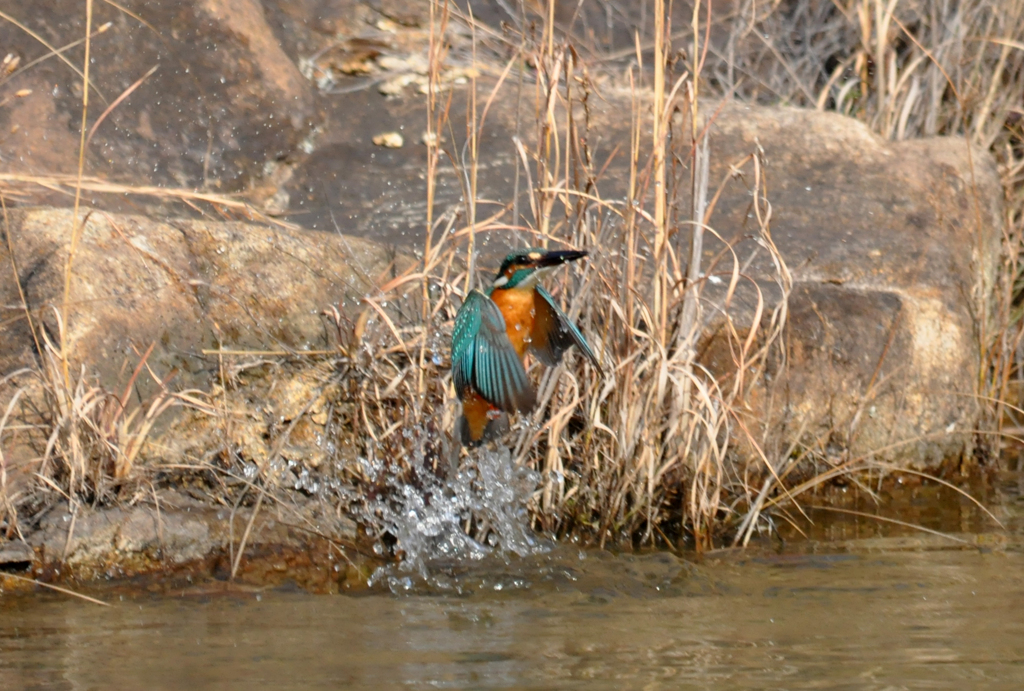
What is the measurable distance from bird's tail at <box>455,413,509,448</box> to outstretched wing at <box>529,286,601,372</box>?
200mm

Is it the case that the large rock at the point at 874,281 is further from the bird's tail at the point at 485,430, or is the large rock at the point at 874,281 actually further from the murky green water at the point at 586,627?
the bird's tail at the point at 485,430

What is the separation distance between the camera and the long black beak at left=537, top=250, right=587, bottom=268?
2.78 meters

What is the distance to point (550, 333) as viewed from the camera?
2.96 meters

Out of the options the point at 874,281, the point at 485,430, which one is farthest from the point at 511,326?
the point at 874,281

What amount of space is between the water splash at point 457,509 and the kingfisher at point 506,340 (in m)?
0.15

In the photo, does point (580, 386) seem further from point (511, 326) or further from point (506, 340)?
point (506, 340)

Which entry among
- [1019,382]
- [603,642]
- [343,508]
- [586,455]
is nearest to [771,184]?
[1019,382]

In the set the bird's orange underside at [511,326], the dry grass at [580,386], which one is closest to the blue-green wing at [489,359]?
the bird's orange underside at [511,326]

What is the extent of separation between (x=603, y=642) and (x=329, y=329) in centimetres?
151

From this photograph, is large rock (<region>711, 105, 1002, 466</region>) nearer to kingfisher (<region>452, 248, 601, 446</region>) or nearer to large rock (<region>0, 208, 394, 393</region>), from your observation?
kingfisher (<region>452, 248, 601, 446</region>)

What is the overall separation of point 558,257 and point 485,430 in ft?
1.69

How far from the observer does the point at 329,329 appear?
11.7 ft

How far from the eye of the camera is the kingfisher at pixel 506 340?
271cm

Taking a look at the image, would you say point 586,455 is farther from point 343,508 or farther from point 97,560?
point 97,560
